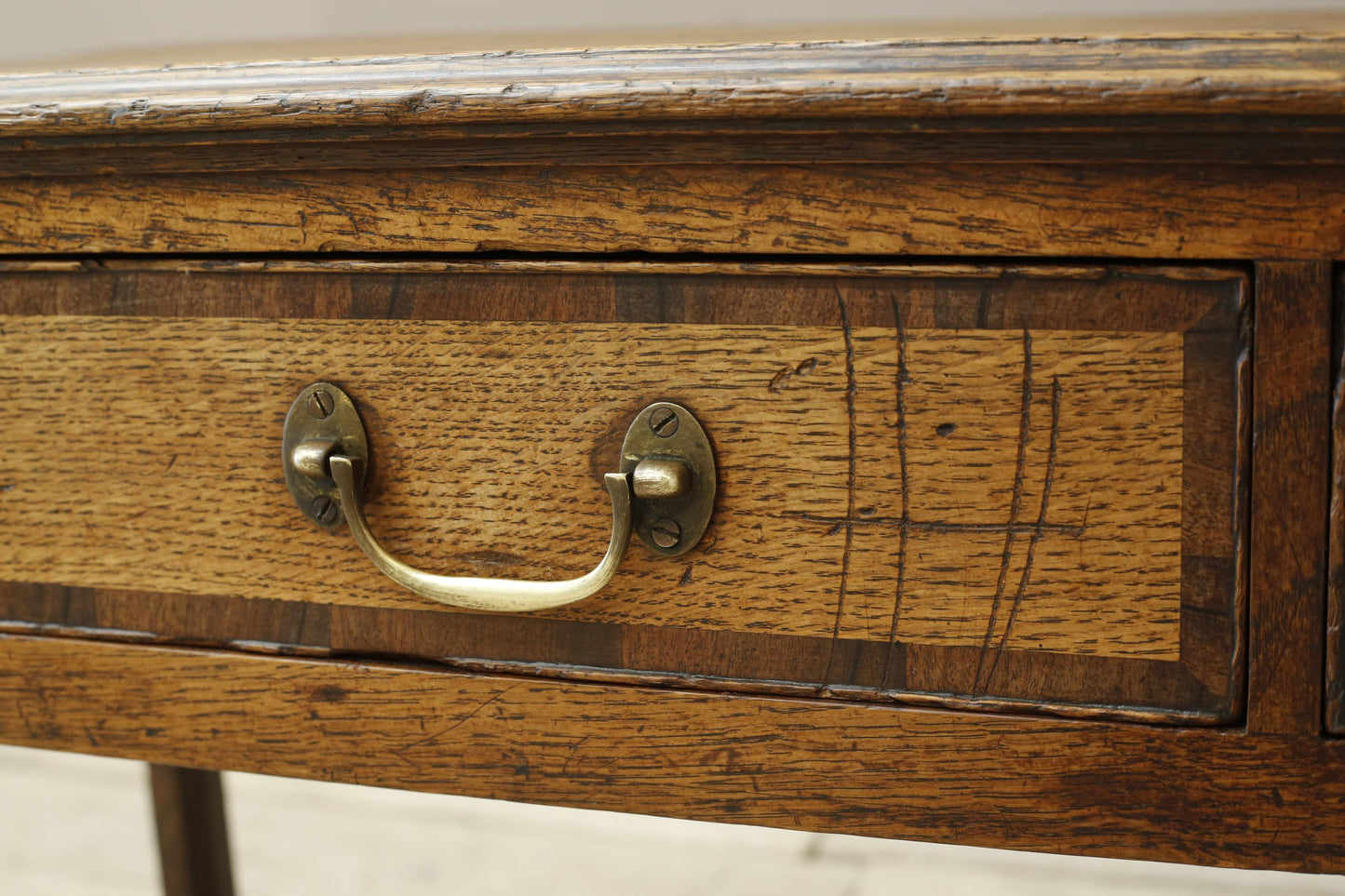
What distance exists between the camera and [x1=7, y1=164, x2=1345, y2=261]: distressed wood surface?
0.29 meters

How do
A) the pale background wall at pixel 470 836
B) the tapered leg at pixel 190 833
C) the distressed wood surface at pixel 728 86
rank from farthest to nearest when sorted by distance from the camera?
the pale background wall at pixel 470 836, the tapered leg at pixel 190 833, the distressed wood surface at pixel 728 86

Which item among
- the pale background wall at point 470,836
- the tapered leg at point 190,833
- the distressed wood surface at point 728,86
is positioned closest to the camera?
the distressed wood surface at point 728,86

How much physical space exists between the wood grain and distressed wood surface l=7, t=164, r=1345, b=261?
0.04 feet

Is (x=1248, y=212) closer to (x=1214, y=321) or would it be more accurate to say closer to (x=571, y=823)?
(x=1214, y=321)

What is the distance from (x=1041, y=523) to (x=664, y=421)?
0.37 feet

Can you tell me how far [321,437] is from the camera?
36 cm

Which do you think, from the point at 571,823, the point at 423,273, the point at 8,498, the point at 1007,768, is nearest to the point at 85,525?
the point at 8,498

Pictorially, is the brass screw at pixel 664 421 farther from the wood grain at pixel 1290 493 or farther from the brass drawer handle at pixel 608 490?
the wood grain at pixel 1290 493

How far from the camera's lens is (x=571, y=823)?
1038 millimetres

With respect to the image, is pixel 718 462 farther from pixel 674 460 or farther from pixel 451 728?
pixel 451 728

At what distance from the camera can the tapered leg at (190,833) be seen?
25.4 inches

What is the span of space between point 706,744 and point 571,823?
0.74 metres

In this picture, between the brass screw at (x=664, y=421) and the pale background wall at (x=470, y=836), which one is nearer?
the brass screw at (x=664, y=421)

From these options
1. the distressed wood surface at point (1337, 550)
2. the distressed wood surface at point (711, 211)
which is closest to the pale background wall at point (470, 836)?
the distressed wood surface at point (711, 211)
